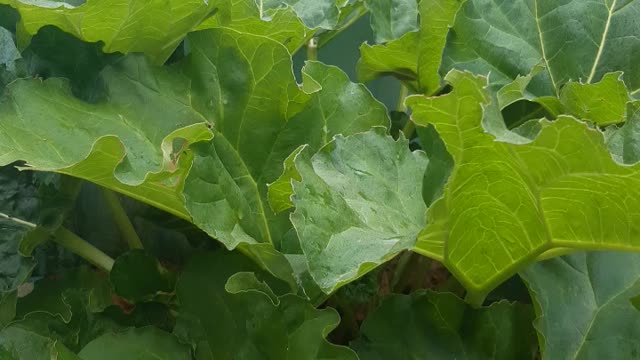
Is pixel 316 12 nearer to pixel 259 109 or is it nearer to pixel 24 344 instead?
pixel 259 109

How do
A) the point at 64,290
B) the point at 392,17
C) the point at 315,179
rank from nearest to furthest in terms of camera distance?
the point at 315,179 < the point at 64,290 < the point at 392,17

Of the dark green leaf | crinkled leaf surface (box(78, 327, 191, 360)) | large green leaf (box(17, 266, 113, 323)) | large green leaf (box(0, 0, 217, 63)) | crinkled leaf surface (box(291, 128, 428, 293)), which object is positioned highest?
large green leaf (box(0, 0, 217, 63))

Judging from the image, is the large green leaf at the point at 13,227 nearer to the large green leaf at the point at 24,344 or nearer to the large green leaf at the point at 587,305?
the large green leaf at the point at 24,344

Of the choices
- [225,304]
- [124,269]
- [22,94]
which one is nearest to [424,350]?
[225,304]

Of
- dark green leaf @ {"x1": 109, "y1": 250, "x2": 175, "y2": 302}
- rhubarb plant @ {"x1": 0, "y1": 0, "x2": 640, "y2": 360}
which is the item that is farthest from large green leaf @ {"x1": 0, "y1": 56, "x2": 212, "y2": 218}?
dark green leaf @ {"x1": 109, "y1": 250, "x2": 175, "y2": 302}

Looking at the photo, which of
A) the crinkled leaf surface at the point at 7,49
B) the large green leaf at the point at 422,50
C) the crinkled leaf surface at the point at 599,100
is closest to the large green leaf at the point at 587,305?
the crinkled leaf surface at the point at 599,100

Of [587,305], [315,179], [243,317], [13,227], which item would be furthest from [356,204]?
[13,227]

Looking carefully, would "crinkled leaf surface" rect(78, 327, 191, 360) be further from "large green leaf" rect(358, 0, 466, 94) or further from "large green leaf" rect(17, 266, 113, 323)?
"large green leaf" rect(358, 0, 466, 94)
